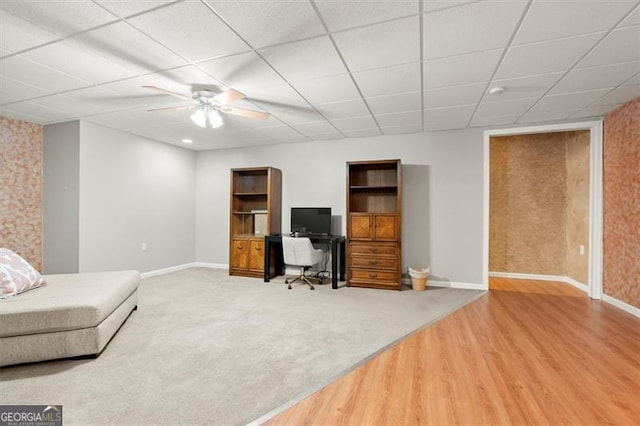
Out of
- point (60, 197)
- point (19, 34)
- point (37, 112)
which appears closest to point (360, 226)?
point (19, 34)

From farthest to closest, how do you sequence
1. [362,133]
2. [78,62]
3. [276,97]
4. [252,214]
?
[252,214], [362,133], [276,97], [78,62]

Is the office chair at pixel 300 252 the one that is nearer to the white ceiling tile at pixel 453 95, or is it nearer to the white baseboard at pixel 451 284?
the white baseboard at pixel 451 284

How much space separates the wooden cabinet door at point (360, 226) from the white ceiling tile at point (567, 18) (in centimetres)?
281

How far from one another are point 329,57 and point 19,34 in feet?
7.66

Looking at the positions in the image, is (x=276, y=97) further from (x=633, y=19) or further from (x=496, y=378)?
(x=496, y=378)

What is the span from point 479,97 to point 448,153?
4.64 ft

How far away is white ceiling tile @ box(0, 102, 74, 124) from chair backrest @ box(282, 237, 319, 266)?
3.49 metres

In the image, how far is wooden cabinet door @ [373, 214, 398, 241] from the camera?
4348mm

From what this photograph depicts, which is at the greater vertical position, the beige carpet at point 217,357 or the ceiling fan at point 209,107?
the ceiling fan at point 209,107

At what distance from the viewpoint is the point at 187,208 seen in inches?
233

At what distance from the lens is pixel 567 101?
132 inches

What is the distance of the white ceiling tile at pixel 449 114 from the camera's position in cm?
363

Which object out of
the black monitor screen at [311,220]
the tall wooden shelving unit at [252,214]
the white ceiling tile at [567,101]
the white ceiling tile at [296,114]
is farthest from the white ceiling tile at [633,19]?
the tall wooden shelving unit at [252,214]

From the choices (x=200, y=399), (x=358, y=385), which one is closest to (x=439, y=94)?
(x=358, y=385)
